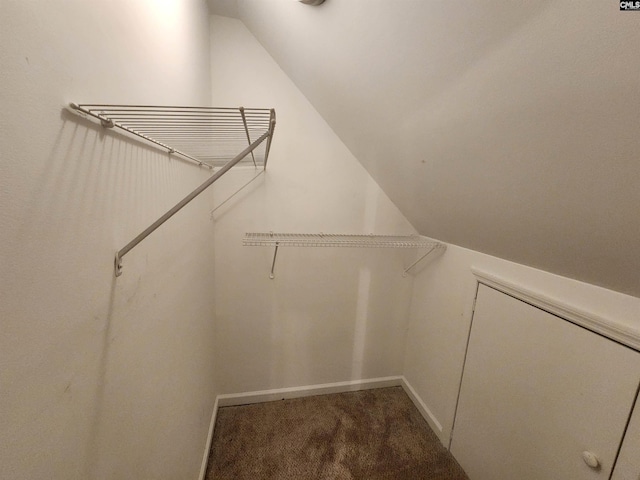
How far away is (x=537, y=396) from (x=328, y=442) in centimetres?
131

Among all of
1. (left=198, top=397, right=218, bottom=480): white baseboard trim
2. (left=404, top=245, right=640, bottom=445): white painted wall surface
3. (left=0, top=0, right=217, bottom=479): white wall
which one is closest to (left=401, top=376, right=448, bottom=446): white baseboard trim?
(left=404, top=245, right=640, bottom=445): white painted wall surface

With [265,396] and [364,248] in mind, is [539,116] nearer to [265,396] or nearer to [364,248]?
[364,248]

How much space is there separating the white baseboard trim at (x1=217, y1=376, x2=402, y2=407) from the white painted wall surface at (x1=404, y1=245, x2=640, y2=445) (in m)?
0.26

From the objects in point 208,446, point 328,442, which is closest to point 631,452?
point 328,442

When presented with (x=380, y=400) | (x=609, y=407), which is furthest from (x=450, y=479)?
(x=609, y=407)

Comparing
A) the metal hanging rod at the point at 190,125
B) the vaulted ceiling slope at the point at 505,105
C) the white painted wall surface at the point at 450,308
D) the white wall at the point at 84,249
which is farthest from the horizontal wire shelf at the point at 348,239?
the white wall at the point at 84,249

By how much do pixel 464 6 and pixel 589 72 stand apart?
307 mm

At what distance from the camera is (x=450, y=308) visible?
168 centimetres

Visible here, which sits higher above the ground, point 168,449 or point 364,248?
point 364,248

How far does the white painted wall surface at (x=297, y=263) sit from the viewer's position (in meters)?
1.60

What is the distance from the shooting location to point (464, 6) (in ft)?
1.85

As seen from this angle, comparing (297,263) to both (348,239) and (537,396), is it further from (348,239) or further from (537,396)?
(537,396)

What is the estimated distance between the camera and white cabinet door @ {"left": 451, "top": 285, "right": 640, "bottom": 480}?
2.94ft

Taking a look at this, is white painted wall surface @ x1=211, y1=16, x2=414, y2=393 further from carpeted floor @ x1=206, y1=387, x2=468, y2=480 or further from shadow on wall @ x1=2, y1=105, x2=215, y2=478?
shadow on wall @ x1=2, y1=105, x2=215, y2=478
